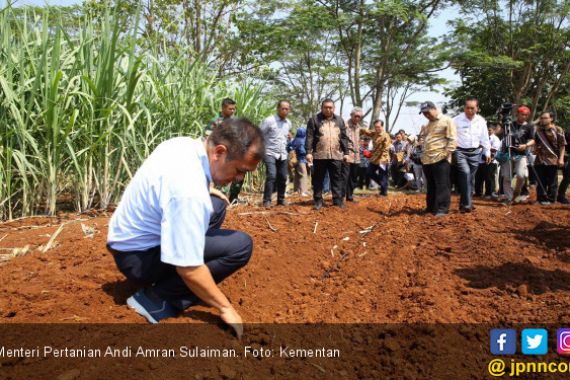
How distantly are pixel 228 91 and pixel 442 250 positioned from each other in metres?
4.51

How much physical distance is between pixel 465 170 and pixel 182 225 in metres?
4.72

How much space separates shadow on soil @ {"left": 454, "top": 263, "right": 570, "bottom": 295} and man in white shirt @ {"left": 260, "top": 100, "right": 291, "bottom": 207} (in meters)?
3.25

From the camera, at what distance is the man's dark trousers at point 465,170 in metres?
5.78

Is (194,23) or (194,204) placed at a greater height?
(194,23)

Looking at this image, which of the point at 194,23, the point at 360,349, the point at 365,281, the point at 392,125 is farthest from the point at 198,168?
the point at 392,125

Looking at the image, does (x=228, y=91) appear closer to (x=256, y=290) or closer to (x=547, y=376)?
(x=256, y=290)

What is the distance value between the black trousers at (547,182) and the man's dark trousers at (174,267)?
19.2ft

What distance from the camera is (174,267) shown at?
2426 millimetres

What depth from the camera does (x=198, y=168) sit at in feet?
6.73

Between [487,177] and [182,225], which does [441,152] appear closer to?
[487,177]

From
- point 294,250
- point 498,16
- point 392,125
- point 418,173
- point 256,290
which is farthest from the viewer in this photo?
point 392,125

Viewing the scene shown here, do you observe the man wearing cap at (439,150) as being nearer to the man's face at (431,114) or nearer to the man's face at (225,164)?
the man's face at (431,114)

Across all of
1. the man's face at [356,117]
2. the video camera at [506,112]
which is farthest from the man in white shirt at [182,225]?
the video camera at [506,112]

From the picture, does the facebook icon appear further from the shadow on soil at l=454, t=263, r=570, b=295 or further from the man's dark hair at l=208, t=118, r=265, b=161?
the man's dark hair at l=208, t=118, r=265, b=161
